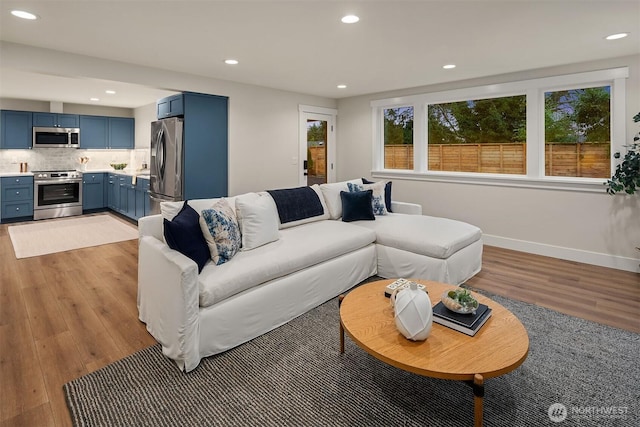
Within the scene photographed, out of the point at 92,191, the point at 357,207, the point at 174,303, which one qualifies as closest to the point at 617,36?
the point at 357,207

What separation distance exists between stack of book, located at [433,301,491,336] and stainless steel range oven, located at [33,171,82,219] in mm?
7935

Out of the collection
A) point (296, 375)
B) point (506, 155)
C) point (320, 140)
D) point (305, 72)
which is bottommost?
point (296, 375)

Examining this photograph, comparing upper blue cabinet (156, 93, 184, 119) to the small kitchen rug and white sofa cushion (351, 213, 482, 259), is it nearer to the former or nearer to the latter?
the small kitchen rug

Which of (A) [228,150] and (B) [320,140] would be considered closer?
(A) [228,150]

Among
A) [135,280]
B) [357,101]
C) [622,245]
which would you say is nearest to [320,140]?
[357,101]

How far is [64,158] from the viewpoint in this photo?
7629 mm

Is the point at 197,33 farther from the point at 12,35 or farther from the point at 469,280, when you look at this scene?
the point at 469,280

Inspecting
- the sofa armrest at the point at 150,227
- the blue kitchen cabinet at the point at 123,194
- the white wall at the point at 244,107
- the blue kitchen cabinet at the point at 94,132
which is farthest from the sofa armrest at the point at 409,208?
the blue kitchen cabinet at the point at 94,132

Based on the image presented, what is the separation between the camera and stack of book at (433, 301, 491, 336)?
184cm

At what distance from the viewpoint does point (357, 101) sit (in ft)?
21.0

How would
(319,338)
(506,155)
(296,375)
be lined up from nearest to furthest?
(296,375) → (319,338) → (506,155)

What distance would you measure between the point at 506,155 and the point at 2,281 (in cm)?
620

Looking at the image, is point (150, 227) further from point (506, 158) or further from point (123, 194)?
point (123, 194)

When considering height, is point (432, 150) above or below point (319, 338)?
above
